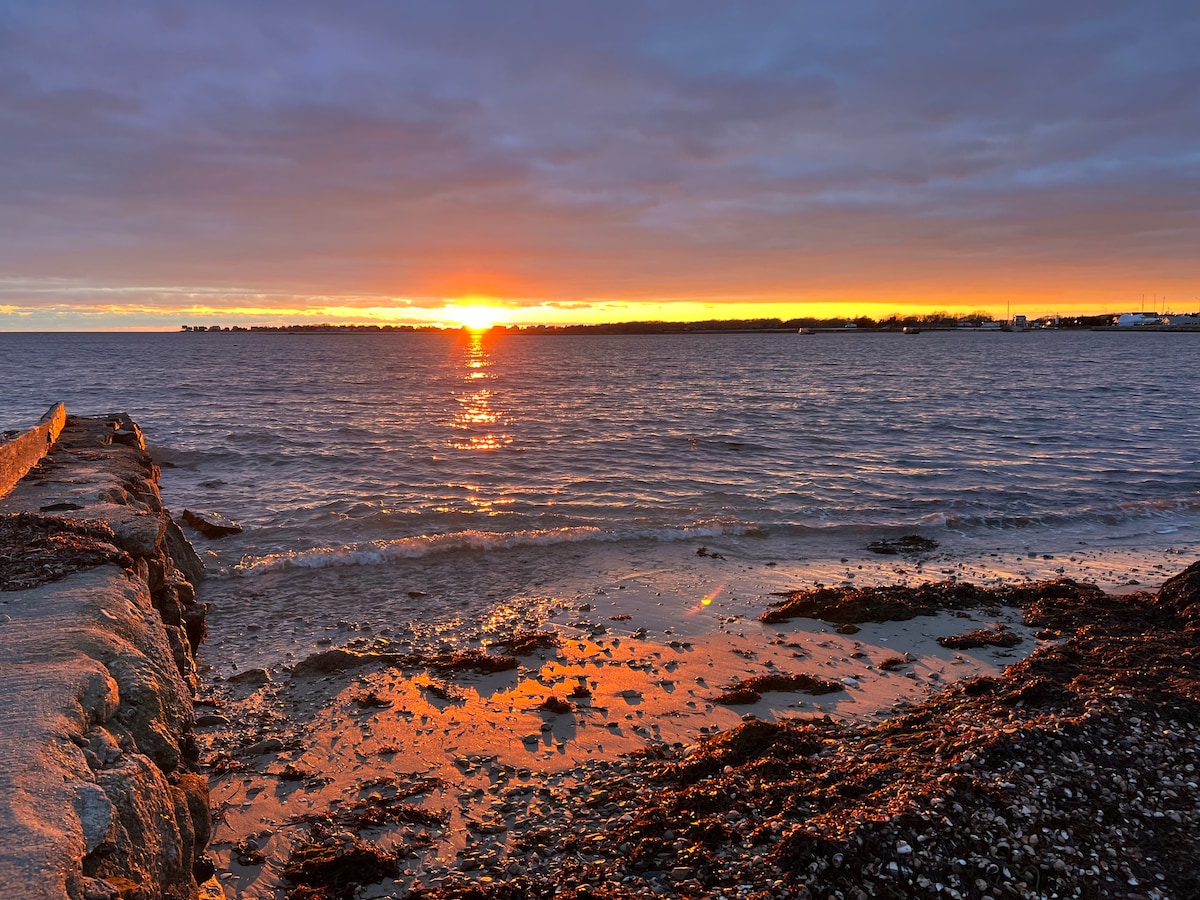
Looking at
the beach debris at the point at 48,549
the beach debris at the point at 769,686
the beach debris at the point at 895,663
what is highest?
the beach debris at the point at 48,549

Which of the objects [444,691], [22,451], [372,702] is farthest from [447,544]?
[22,451]

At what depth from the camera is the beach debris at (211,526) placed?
45.5ft

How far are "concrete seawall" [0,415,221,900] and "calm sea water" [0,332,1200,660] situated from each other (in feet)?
9.73

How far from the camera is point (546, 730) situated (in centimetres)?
674

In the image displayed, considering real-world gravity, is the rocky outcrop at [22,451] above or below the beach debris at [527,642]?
above

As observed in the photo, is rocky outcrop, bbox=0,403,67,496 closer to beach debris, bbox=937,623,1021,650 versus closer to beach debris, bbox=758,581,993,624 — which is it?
beach debris, bbox=758,581,993,624

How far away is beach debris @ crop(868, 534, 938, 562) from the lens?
13.2m

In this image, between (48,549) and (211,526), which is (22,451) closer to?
(211,526)

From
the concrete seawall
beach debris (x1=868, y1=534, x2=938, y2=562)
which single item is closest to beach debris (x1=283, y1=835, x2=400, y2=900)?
the concrete seawall

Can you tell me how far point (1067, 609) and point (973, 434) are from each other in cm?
2093

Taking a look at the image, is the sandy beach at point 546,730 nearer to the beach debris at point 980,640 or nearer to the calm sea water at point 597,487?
the beach debris at point 980,640

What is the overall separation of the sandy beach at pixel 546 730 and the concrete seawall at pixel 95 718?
0.90 metres

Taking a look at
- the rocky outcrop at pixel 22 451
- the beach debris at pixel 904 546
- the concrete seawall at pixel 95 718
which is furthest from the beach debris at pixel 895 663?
the rocky outcrop at pixel 22 451

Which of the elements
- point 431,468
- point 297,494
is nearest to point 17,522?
point 297,494
